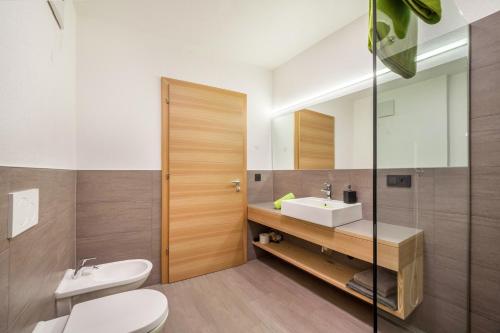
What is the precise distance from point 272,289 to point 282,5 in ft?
8.08

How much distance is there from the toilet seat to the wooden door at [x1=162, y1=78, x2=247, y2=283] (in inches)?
35.1

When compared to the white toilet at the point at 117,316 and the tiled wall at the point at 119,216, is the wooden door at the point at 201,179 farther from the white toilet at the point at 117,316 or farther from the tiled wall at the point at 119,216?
the white toilet at the point at 117,316

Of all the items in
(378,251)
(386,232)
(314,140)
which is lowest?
(378,251)

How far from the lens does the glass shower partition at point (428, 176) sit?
3.90 feet

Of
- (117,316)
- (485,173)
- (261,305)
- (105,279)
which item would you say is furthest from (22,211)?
(485,173)

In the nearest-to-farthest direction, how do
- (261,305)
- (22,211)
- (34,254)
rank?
(22,211)
(34,254)
(261,305)

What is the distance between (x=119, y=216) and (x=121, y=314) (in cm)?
101

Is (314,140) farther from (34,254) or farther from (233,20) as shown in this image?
(34,254)

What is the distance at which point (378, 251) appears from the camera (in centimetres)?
127

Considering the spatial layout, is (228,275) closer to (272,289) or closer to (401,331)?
(272,289)

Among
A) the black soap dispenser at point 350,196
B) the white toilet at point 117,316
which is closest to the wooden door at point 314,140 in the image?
the black soap dispenser at point 350,196

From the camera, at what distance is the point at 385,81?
1114 mm

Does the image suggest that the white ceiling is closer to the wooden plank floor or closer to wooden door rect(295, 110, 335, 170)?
wooden door rect(295, 110, 335, 170)

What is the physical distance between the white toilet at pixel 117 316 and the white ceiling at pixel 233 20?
2.09 metres
